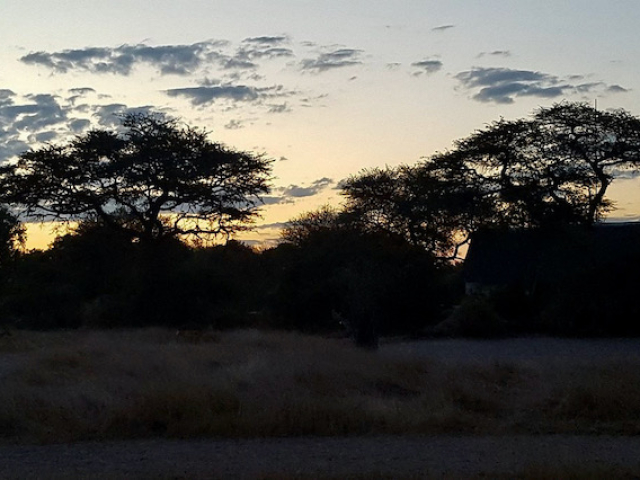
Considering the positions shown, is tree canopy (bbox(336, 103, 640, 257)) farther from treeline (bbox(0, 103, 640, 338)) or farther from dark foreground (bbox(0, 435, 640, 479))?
dark foreground (bbox(0, 435, 640, 479))

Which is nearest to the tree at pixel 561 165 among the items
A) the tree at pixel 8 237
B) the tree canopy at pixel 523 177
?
the tree canopy at pixel 523 177

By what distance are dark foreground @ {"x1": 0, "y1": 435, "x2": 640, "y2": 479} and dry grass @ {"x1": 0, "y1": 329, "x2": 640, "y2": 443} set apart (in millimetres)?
562

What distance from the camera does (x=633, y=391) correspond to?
15.2 meters

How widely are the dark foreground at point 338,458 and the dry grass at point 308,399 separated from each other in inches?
22.1

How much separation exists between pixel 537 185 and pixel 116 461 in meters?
34.9

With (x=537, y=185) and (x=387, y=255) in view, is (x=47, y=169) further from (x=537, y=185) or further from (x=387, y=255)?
(x=537, y=185)

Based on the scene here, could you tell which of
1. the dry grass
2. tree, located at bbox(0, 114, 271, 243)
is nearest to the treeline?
tree, located at bbox(0, 114, 271, 243)

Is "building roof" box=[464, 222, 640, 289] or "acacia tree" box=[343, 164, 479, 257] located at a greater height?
"acacia tree" box=[343, 164, 479, 257]

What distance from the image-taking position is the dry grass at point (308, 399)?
537 inches

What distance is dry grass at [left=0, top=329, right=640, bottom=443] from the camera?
13.6 metres

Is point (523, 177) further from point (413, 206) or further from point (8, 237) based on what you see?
point (8, 237)

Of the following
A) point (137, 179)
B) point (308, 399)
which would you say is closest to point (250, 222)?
point (137, 179)

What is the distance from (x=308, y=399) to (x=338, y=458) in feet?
9.87

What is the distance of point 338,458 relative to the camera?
38.0 feet
